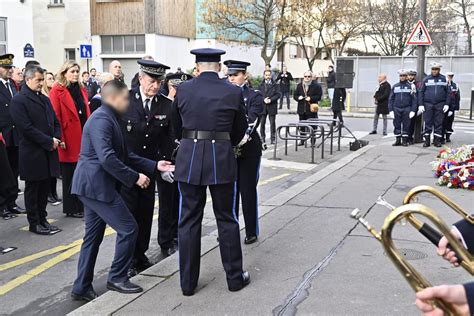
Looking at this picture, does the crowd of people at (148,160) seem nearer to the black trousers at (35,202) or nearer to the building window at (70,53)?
the black trousers at (35,202)

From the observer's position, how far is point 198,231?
15.5 feet

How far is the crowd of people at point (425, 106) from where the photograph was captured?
1393 centimetres

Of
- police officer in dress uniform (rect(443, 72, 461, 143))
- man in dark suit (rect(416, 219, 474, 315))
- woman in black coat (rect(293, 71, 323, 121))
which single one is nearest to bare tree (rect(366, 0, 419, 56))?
police officer in dress uniform (rect(443, 72, 461, 143))

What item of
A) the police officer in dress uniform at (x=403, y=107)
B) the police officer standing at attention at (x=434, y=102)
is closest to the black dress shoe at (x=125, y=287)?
the police officer standing at attention at (x=434, y=102)

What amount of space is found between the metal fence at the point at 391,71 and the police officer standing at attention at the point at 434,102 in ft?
37.0

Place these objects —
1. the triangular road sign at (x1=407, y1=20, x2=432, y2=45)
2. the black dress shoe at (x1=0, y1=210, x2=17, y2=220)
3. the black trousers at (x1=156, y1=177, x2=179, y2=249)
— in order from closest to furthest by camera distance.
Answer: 1. the black trousers at (x1=156, y1=177, x2=179, y2=249)
2. the black dress shoe at (x1=0, y1=210, x2=17, y2=220)
3. the triangular road sign at (x1=407, y1=20, x2=432, y2=45)

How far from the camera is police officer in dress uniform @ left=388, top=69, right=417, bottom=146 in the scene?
569 inches

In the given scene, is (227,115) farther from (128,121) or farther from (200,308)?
(200,308)

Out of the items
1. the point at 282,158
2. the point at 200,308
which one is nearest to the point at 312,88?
the point at 282,158

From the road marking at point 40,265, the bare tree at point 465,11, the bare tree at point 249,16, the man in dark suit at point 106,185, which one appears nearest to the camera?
the man in dark suit at point 106,185

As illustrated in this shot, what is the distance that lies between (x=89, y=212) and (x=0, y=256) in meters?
2.07

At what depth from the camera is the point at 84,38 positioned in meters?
33.2

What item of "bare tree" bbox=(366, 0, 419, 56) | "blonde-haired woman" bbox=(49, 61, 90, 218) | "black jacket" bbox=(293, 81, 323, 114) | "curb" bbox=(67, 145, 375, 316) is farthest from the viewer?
"bare tree" bbox=(366, 0, 419, 56)

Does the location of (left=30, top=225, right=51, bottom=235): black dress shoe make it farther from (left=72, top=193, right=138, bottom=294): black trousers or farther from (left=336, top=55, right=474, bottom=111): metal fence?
(left=336, top=55, right=474, bottom=111): metal fence
